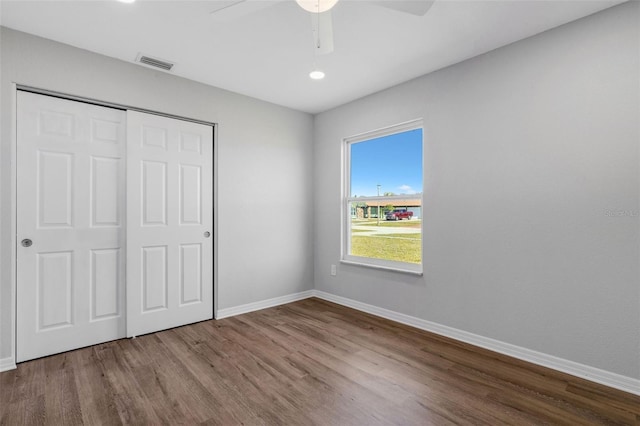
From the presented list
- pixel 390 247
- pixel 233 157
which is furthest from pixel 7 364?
pixel 390 247

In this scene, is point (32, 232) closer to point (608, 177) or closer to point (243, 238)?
point (243, 238)

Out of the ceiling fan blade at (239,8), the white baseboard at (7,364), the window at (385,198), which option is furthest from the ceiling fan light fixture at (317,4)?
the white baseboard at (7,364)

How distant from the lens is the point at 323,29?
1.74 meters

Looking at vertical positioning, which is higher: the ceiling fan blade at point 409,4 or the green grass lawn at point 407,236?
the ceiling fan blade at point 409,4

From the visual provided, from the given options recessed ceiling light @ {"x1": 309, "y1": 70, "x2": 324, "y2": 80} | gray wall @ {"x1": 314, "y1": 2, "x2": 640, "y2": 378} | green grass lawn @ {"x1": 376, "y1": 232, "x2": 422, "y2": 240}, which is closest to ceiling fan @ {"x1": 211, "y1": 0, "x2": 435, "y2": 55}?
recessed ceiling light @ {"x1": 309, "y1": 70, "x2": 324, "y2": 80}

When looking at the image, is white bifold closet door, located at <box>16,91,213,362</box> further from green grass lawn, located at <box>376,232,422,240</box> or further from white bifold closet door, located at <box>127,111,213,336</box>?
green grass lawn, located at <box>376,232,422,240</box>

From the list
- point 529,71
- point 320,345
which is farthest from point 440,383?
point 529,71

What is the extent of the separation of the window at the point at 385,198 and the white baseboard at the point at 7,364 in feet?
10.4

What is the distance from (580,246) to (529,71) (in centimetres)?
141

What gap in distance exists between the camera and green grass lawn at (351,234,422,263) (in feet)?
11.0

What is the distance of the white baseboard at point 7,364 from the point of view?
230 cm

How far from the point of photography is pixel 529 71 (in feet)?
8.15

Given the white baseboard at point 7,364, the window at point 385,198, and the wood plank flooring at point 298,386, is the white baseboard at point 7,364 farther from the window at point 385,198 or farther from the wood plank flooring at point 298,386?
the window at point 385,198

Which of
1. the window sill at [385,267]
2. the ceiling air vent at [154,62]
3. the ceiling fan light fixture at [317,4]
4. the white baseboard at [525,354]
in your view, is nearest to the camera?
the ceiling fan light fixture at [317,4]
